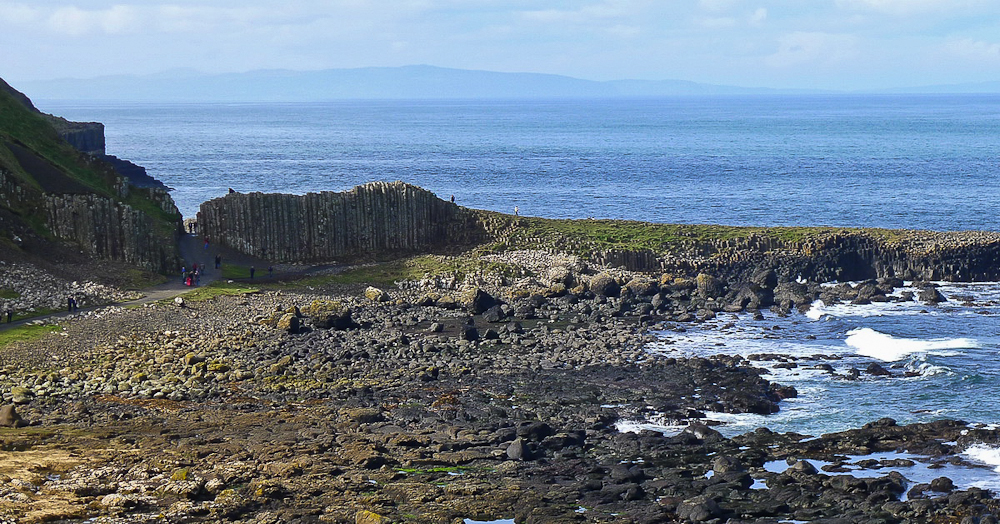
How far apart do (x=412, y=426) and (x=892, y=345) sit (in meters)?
25.2

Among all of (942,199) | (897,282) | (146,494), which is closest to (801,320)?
(897,282)

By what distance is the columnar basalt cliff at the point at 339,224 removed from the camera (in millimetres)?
66625

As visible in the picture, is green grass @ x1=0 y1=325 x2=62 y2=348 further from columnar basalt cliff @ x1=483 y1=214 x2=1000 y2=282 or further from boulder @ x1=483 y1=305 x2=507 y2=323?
columnar basalt cliff @ x1=483 y1=214 x2=1000 y2=282

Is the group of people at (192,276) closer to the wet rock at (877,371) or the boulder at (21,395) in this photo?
the boulder at (21,395)

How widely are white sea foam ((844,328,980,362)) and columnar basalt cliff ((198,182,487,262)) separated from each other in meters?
25.5

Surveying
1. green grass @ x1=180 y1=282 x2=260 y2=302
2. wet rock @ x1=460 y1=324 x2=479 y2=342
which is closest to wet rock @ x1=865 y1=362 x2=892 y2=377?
wet rock @ x1=460 y1=324 x2=479 y2=342

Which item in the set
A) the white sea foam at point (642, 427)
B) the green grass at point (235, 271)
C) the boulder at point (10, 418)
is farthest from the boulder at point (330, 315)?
the white sea foam at point (642, 427)

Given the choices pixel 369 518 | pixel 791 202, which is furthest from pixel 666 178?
pixel 369 518

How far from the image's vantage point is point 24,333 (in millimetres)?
49562

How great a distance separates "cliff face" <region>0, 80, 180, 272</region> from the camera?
2376 inches

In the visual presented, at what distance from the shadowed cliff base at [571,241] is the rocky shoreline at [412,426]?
7510mm

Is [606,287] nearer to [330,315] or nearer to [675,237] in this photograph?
[675,237]

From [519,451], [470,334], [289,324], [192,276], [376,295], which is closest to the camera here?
[519,451]

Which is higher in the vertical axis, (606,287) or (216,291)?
(216,291)
